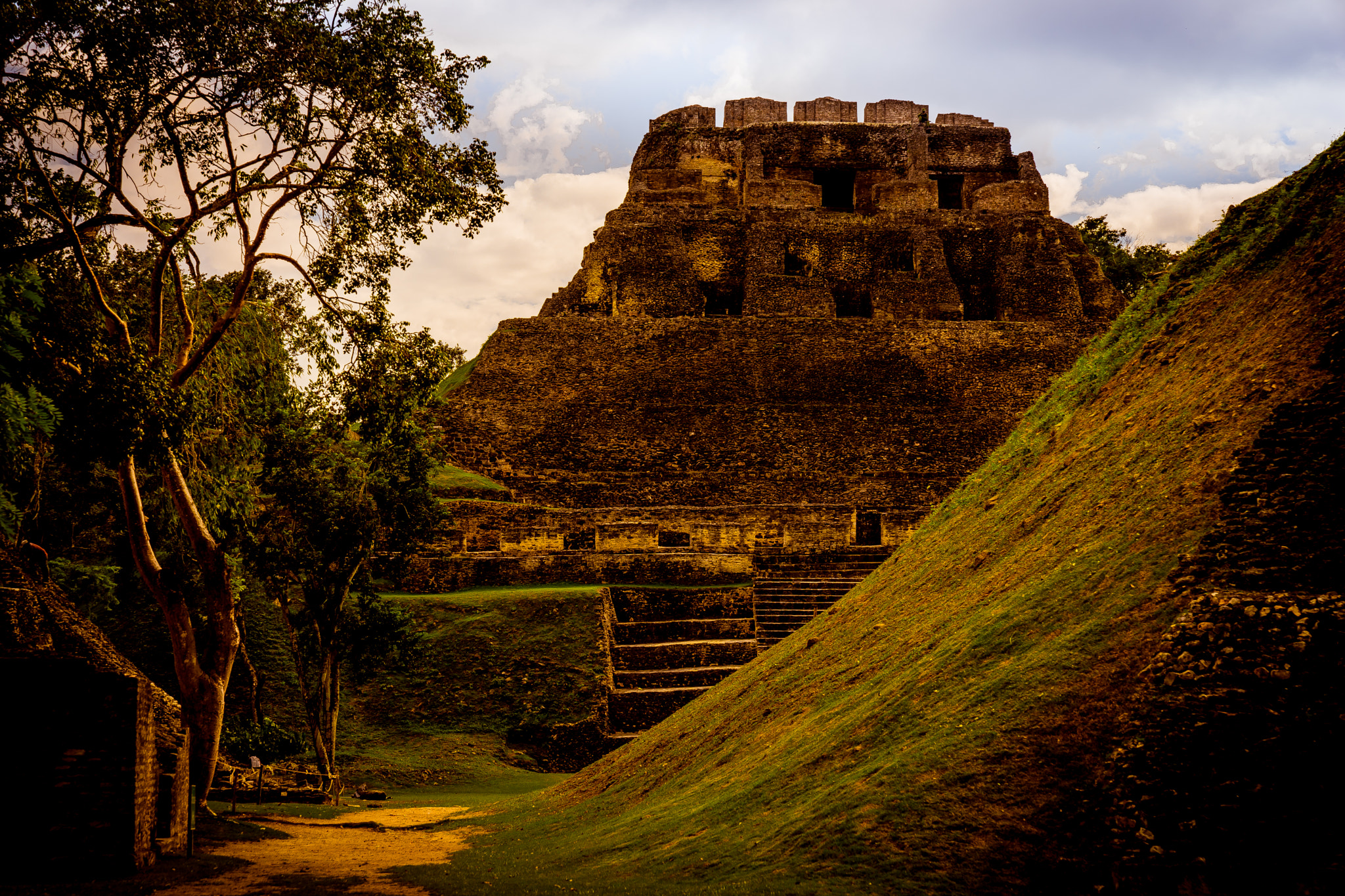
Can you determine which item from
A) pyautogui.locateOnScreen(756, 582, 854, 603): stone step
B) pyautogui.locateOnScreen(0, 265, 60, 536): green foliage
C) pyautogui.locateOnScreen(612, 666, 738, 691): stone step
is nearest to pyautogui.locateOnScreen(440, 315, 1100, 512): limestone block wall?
pyautogui.locateOnScreen(756, 582, 854, 603): stone step

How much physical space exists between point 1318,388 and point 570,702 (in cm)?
1074

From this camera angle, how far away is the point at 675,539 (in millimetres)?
17828

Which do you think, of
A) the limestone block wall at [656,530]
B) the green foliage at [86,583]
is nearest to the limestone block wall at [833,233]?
the limestone block wall at [656,530]

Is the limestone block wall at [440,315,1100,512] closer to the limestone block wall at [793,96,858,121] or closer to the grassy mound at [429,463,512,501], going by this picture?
the grassy mound at [429,463,512,501]

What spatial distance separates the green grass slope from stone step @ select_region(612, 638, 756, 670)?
18.2ft

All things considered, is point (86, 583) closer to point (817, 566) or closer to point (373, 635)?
point (373, 635)

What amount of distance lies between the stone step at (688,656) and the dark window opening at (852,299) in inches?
621

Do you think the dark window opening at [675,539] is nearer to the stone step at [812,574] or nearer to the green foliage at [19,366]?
the stone step at [812,574]

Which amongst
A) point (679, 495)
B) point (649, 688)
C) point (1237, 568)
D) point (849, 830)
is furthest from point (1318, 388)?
point (679, 495)

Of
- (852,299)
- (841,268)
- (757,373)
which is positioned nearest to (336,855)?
(757,373)

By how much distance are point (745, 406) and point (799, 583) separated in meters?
6.87

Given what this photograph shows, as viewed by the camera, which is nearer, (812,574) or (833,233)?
(812,574)

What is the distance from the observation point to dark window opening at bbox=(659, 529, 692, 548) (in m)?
17.8

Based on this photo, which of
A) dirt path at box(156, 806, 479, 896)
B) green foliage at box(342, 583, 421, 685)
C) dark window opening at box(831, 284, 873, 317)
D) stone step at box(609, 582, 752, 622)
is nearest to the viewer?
dirt path at box(156, 806, 479, 896)
